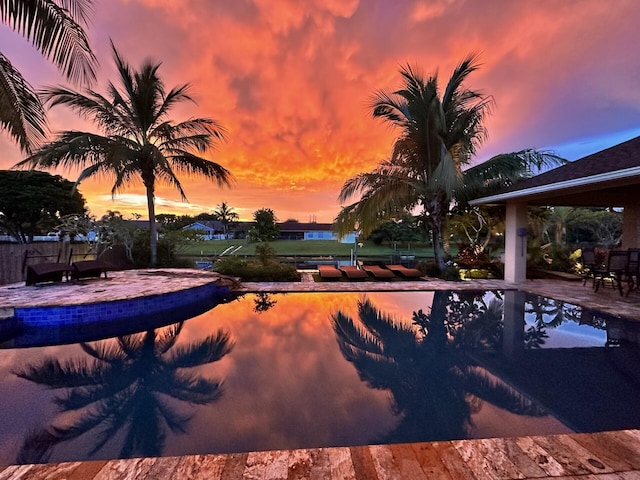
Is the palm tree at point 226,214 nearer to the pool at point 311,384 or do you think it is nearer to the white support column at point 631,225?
the white support column at point 631,225

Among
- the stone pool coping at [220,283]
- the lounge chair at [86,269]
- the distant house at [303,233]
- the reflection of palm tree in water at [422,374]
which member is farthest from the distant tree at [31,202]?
the distant house at [303,233]

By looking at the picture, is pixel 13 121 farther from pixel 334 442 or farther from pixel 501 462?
pixel 501 462

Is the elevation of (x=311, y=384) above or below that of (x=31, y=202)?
below

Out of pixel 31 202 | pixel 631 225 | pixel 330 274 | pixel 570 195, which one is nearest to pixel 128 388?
pixel 330 274

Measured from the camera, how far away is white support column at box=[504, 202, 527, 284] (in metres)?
10.1

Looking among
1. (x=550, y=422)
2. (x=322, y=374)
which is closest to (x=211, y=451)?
(x=322, y=374)

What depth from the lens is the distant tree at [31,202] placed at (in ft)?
87.4

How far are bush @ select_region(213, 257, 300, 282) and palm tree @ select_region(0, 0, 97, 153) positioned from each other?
5951mm

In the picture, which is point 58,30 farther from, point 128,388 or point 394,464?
point 394,464

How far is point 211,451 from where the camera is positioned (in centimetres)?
260

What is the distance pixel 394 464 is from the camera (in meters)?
2.27

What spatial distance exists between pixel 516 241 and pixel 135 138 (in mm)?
13299

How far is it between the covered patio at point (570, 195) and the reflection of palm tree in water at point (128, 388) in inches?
328

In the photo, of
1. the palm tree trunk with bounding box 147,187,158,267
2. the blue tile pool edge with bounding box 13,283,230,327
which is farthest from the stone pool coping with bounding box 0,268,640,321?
the palm tree trunk with bounding box 147,187,158,267
